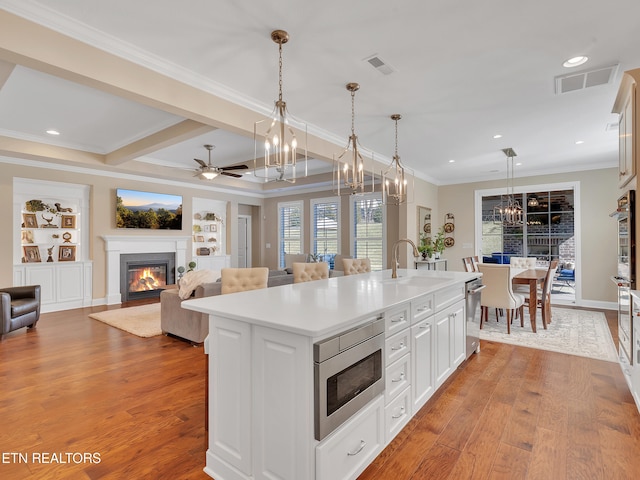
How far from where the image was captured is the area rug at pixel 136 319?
15.6ft

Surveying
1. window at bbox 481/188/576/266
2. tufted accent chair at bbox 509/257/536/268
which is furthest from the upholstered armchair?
window at bbox 481/188/576/266

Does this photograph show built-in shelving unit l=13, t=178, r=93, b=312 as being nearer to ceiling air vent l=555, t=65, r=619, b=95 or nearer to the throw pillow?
the throw pillow

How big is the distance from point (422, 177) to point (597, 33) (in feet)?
16.5

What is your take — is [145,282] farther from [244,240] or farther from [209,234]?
[244,240]

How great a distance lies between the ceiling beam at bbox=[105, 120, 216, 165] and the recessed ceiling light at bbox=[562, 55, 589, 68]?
345 cm

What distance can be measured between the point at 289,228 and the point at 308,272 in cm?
539

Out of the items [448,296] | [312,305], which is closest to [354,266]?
[448,296]

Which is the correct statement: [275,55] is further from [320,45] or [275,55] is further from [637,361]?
[637,361]

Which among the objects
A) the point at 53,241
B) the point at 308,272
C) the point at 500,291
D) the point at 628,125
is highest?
the point at 628,125

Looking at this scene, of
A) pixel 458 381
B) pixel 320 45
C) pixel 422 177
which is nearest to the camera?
pixel 320 45

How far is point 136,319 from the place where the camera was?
5410 millimetres

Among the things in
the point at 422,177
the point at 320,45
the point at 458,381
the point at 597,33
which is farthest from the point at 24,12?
the point at 422,177

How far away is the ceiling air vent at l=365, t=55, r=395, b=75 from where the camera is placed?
2785 mm

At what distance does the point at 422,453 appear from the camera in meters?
2.07
